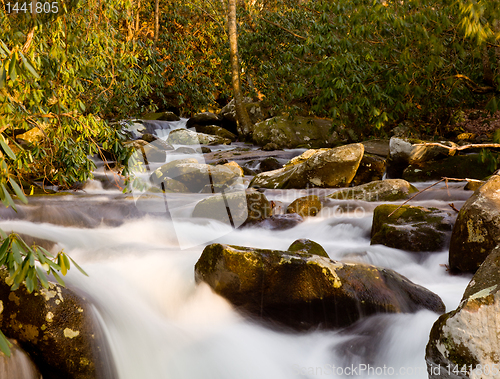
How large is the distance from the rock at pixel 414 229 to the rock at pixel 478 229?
513mm

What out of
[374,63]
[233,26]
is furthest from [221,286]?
[233,26]

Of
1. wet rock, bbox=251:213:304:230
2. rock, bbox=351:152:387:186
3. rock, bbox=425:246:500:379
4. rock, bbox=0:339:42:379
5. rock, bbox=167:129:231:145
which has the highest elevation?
rock, bbox=425:246:500:379

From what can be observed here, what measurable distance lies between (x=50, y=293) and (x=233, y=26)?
13565 mm

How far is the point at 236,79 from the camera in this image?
15383mm

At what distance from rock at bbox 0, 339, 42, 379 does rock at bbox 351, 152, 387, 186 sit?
673cm

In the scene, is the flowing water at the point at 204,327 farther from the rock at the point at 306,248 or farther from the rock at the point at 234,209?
the rock at the point at 234,209

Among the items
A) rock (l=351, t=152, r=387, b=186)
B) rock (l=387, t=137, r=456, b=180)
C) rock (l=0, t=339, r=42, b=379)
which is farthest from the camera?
rock (l=351, t=152, r=387, b=186)

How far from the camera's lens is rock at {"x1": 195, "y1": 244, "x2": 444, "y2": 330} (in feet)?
9.91

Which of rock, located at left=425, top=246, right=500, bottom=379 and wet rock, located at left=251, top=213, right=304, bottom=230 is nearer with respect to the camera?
rock, located at left=425, top=246, right=500, bottom=379

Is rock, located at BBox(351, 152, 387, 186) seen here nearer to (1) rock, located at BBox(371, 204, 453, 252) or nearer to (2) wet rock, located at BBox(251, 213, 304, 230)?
(2) wet rock, located at BBox(251, 213, 304, 230)

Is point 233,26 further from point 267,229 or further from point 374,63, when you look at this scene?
point 267,229

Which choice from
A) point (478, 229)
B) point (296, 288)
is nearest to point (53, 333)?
point (296, 288)

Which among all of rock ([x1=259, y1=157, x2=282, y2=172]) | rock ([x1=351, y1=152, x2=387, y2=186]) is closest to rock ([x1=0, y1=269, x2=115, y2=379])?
rock ([x1=351, y1=152, x2=387, y2=186])

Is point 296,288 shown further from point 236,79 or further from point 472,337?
point 236,79
